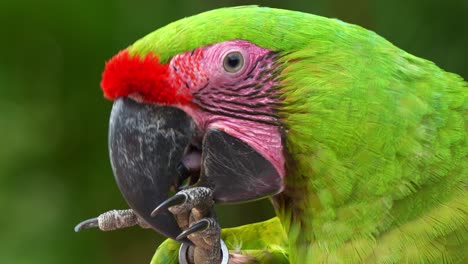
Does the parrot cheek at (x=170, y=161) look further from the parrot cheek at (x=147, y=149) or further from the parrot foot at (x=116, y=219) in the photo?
the parrot foot at (x=116, y=219)

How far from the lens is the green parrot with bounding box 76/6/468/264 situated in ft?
4.23

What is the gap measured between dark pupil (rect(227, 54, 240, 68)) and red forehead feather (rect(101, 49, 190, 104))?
0.11 m

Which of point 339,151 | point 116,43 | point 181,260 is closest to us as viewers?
point 339,151

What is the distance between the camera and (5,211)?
3.31m

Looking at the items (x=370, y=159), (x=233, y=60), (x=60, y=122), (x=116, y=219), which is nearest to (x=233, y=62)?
(x=233, y=60)

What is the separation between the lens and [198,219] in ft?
4.33

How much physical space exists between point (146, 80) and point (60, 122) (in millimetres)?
2196

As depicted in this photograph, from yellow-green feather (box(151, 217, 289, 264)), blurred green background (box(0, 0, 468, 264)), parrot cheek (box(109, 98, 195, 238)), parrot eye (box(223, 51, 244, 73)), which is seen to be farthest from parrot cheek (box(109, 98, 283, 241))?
blurred green background (box(0, 0, 468, 264))

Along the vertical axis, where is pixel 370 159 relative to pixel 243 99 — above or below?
below


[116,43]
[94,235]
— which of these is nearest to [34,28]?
[116,43]

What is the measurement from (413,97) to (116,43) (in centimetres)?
218

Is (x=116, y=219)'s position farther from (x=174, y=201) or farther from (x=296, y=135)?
(x=296, y=135)

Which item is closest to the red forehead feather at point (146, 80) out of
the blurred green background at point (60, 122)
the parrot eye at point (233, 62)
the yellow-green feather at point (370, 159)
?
the parrot eye at point (233, 62)

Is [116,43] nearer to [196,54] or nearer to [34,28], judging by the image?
[34,28]
